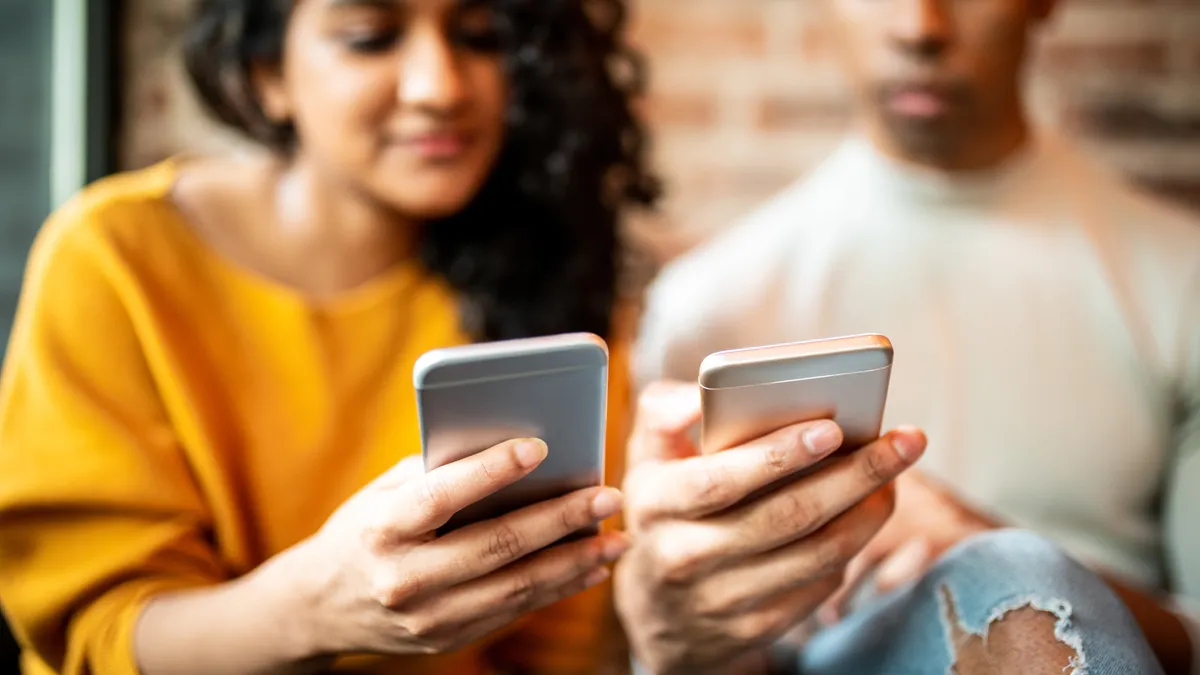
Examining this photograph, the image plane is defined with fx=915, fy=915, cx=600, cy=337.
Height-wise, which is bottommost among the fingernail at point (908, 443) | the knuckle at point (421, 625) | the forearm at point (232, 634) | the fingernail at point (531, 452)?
the forearm at point (232, 634)

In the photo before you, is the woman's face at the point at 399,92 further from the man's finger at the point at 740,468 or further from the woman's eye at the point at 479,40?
the man's finger at the point at 740,468

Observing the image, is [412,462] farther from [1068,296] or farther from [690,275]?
[1068,296]

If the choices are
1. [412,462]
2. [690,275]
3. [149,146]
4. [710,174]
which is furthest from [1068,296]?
[149,146]

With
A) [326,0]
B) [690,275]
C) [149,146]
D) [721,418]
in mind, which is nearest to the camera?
[721,418]

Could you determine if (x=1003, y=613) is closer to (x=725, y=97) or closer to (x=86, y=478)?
(x=86, y=478)

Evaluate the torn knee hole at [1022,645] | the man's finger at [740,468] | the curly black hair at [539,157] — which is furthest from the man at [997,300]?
the man's finger at [740,468]

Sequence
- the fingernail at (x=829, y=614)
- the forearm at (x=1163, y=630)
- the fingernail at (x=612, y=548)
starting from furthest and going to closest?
the fingernail at (x=829, y=614), the forearm at (x=1163, y=630), the fingernail at (x=612, y=548)

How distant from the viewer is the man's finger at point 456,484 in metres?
0.50

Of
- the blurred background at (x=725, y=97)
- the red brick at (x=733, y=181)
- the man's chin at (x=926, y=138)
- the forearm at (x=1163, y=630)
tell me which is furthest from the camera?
the red brick at (x=733, y=181)

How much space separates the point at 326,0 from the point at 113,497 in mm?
459

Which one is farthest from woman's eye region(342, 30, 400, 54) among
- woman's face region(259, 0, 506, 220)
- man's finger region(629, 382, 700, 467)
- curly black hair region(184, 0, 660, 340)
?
man's finger region(629, 382, 700, 467)

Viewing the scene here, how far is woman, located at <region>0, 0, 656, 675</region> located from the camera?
23.1 inches

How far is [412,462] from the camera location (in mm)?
560

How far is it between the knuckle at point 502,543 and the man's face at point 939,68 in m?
0.66
